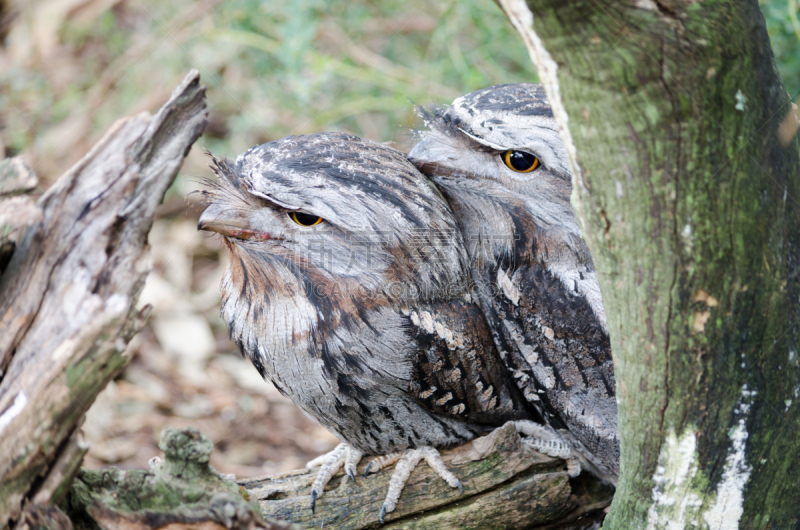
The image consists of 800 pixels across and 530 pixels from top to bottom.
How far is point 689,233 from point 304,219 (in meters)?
1.03

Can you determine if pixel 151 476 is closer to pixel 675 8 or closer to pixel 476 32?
pixel 675 8

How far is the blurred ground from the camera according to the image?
3.51m

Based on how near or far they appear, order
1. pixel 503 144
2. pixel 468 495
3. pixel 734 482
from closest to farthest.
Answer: pixel 734 482
pixel 503 144
pixel 468 495

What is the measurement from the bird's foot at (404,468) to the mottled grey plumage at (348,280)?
0.05 meters

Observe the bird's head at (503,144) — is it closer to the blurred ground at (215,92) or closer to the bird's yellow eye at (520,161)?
the bird's yellow eye at (520,161)

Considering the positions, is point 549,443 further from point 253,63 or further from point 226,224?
point 253,63

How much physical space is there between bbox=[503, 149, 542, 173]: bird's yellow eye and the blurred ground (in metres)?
1.10

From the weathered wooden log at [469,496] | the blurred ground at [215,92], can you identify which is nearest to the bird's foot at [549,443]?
the weathered wooden log at [469,496]

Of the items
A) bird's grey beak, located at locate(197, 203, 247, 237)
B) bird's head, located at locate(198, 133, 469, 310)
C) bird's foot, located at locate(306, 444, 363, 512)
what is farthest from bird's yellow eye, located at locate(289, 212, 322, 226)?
bird's foot, located at locate(306, 444, 363, 512)

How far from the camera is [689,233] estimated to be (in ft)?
3.60

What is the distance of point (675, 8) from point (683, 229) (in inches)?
14.4

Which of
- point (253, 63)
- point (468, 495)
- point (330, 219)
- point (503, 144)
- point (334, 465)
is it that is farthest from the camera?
point (253, 63)

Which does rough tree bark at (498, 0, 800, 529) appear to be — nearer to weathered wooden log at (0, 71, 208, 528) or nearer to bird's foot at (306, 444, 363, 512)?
weathered wooden log at (0, 71, 208, 528)

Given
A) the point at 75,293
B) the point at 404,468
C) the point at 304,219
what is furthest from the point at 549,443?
the point at 75,293
